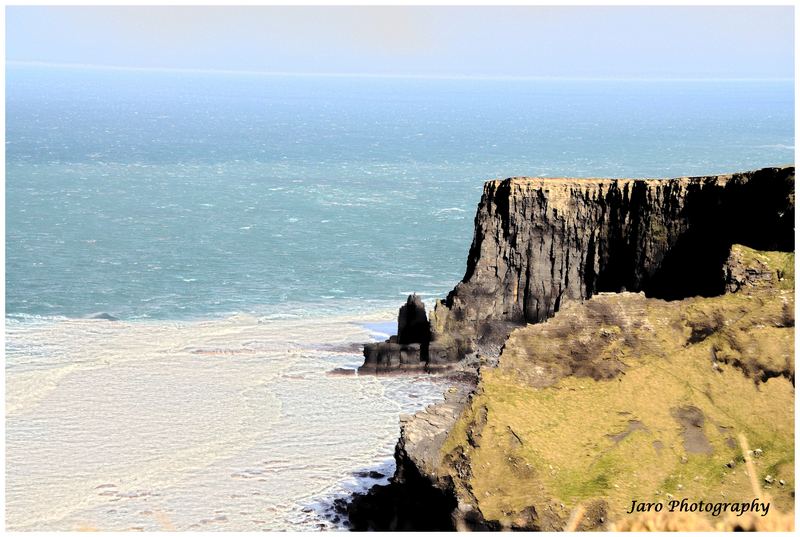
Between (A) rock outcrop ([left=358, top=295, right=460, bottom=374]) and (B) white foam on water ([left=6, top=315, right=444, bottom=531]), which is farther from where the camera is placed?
(A) rock outcrop ([left=358, top=295, right=460, bottom=374])

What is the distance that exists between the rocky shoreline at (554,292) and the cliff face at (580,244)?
82mm

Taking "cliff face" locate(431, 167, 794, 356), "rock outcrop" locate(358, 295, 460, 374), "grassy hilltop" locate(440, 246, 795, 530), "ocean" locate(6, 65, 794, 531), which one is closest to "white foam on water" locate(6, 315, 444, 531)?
"ocean" locate(6, 65, 794, 531)

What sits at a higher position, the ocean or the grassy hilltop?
the grassy hilltop

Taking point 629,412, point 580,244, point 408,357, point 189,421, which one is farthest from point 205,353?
point 629,412

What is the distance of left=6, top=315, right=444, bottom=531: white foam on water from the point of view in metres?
55.6

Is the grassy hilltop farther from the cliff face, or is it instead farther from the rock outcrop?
the rock outcrop

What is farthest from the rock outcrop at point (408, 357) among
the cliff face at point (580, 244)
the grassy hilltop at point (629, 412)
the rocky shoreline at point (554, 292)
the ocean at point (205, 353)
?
the grassy hilltop at point (629, 412)

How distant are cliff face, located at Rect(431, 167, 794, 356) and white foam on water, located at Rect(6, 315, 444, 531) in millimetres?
7081

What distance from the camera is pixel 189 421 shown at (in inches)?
2680

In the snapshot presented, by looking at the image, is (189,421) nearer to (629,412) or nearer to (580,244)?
(580,244)

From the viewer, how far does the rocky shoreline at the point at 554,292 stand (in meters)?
42.1

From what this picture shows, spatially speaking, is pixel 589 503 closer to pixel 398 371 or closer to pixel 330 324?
pixel 398 371

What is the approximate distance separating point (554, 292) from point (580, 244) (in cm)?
350

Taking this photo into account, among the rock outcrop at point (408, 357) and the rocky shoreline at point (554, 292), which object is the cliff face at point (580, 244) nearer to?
the rocky shoreline at point (554, 292)
